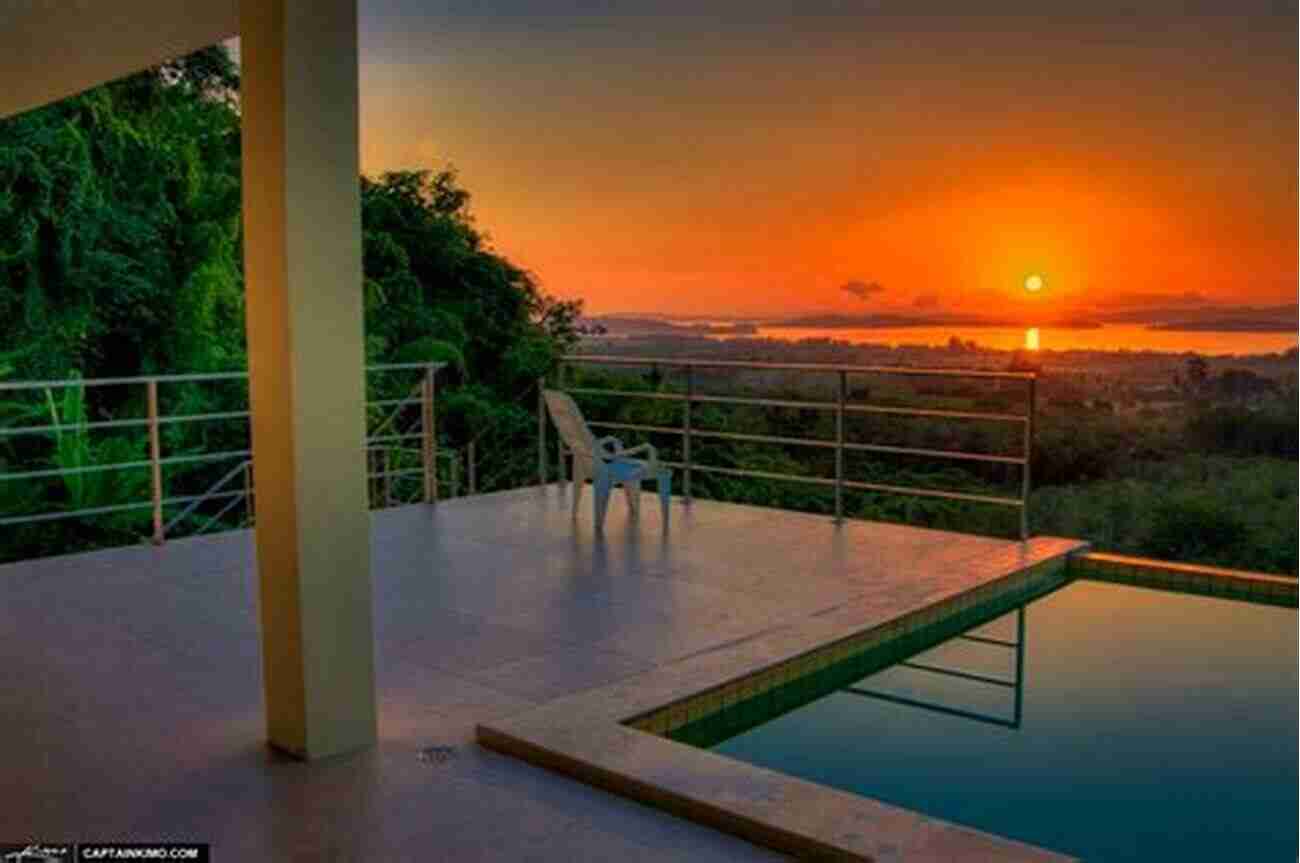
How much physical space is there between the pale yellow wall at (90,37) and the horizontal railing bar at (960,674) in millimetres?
3440

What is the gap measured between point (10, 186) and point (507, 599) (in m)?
6.66

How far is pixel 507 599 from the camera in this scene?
528cm

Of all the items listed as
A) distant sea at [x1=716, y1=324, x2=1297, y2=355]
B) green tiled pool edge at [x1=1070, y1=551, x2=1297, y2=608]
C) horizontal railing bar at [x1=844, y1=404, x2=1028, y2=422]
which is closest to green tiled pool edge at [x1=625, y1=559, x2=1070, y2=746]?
green tiled pool edge at [x1=1070, y1=551, x2=1297, y2=608]

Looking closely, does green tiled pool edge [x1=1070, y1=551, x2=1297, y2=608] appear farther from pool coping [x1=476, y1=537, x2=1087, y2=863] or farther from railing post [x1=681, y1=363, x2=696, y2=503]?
railing post [x1=681, y1=363, x2=696, y2=503]

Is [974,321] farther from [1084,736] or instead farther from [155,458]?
[155,458]

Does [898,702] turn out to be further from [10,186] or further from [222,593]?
[10,186]

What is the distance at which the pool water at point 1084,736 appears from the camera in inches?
139

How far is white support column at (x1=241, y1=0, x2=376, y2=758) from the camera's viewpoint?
319 cm

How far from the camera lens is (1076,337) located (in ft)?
33.1

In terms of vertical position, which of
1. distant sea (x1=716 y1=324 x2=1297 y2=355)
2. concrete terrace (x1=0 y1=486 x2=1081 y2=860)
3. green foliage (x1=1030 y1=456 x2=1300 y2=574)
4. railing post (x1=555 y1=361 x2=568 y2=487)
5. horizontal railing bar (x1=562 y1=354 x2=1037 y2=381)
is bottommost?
green foliage (x1=1030 y1=456 x2=1300 y2=574)

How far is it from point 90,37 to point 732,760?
10.9 feet

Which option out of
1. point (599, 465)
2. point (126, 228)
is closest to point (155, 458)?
point (599, 465)

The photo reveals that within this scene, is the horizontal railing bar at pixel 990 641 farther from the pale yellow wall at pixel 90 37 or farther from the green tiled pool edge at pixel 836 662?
the pale yellow wall at pixel 90 37

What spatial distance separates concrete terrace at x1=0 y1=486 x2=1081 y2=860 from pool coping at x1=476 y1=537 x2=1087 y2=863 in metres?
0.06
